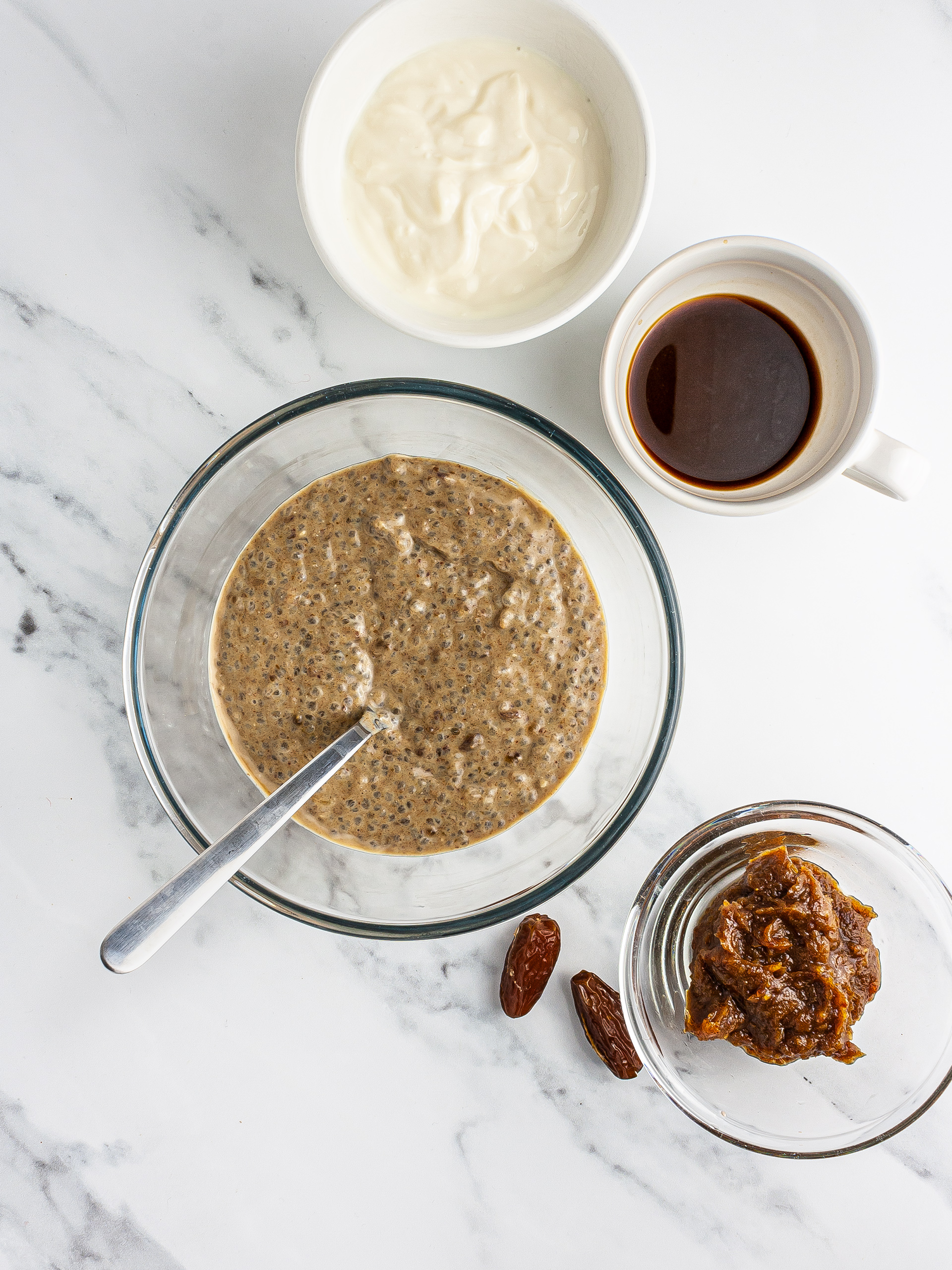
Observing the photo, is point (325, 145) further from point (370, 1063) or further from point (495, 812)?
point (370, 1063)

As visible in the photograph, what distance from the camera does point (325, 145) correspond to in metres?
1.34

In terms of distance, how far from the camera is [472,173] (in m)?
1.34

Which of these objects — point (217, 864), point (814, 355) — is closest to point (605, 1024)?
point (217, 864)

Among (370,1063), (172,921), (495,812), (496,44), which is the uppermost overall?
(496,44)

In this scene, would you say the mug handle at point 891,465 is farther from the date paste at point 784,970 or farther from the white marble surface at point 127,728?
the date paste at point 784,970

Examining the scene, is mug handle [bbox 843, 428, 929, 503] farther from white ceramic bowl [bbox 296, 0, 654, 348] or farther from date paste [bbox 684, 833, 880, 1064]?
date paste [bbox 684, 833, 880, 1064]

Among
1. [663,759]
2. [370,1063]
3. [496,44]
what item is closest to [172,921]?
[370,1063]

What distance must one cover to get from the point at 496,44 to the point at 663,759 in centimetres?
123

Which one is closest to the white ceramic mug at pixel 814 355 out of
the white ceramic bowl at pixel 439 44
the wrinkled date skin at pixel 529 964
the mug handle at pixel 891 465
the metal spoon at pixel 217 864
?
the mug handle at pixel 891 465

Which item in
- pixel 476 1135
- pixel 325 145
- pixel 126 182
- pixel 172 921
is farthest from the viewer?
pixel 476 1135

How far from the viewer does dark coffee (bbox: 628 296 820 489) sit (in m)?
1.44

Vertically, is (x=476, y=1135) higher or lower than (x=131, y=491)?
lower

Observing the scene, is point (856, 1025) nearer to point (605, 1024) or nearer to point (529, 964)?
point (605, 1024)

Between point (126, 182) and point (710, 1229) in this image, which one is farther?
point (710, 1229)
